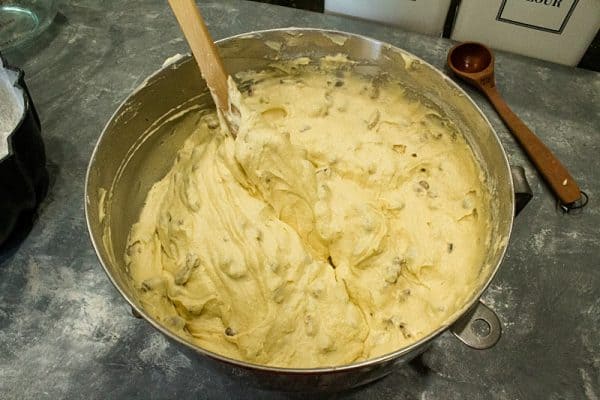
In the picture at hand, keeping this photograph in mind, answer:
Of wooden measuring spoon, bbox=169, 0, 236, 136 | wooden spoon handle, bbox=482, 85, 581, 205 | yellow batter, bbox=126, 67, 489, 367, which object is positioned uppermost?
wooden measuring spoon, bbox=169, 0, 236, 136

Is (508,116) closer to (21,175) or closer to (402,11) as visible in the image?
(402,11)

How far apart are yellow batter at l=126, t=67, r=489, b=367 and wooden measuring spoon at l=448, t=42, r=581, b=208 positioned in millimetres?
293

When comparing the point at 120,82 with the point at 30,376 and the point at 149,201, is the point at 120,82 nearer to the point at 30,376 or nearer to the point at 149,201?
the point at 149,201

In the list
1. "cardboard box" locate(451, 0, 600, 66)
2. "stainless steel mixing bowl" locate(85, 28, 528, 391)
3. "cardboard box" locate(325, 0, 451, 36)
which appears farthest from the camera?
"cardboard box" locate(325, 0, 451, 36)

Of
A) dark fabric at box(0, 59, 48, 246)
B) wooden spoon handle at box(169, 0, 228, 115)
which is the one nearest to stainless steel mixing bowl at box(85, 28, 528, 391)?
wooden spoon handle at box(169, 0, 228, 115)

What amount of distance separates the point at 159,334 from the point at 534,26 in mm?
1435

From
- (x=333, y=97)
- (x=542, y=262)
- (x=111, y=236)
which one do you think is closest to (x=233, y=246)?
(x=111, y=236)

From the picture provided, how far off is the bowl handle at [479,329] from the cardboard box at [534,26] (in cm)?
97

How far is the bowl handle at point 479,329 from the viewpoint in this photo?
3.37ft

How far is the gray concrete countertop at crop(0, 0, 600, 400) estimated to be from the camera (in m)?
1.12

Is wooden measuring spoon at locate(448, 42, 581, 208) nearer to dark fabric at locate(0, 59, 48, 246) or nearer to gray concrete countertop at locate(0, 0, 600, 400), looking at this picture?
gray concrete countertop at locate(0, 0, 600, 400)

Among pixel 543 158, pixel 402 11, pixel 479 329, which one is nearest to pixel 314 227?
pixel 479 329

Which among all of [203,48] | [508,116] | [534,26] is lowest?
[508,116]

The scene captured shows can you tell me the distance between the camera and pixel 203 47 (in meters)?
1.15
